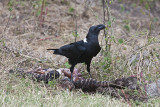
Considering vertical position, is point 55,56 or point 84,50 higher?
point 84,50

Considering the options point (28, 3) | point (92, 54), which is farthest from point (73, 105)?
point (28, 3)

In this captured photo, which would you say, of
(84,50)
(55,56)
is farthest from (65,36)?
(84,50)

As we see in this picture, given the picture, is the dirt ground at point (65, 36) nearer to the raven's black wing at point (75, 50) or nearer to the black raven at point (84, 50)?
the black raven at point (84, 50)

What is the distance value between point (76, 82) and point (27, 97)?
0.98m

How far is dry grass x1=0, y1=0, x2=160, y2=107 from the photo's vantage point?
3.35 m

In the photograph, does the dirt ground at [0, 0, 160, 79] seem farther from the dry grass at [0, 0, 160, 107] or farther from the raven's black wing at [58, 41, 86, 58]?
the raven's black wing at [58, 41, 86, 58]

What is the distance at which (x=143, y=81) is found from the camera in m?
3.91

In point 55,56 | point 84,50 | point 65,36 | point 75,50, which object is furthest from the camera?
point 65,36

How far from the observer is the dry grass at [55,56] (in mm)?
3350

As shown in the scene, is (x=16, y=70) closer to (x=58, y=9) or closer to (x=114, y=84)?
(x=114, y=84)

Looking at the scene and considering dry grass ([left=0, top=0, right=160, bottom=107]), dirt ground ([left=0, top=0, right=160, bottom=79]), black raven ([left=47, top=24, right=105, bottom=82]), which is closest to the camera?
dry grass ([left=0, top=0, right=160, bottom=107])

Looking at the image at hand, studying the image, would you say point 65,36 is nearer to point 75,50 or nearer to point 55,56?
point 55,56

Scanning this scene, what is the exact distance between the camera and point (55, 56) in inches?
226

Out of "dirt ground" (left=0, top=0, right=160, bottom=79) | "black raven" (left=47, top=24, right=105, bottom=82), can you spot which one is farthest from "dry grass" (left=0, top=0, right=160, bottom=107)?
"black raven" (left=47, top=24, right=105, bottom=82)
